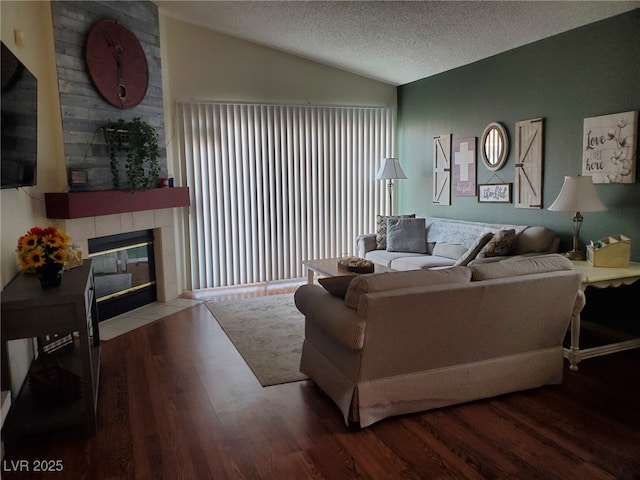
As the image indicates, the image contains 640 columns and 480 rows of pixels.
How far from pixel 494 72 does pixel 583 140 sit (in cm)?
141

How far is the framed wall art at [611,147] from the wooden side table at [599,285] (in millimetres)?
754

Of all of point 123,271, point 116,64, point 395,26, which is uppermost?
point 395,26

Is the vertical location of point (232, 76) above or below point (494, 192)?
Answer: above

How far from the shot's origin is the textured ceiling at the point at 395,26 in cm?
405

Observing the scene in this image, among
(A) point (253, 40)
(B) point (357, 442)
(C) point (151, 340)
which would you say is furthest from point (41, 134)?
(B) point (357, 442)

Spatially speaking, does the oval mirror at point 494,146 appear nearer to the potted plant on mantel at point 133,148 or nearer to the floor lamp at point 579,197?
the floor lamp at point 579,197

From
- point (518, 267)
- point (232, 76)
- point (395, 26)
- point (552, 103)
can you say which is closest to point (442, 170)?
point (552, 103)

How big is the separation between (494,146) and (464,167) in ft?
1.74

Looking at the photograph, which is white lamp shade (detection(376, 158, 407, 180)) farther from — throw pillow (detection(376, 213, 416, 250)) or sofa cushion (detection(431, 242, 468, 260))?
sofa cushion (detection(431, 242, 468, 260))

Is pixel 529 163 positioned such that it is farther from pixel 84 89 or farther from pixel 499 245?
pixel 84 89

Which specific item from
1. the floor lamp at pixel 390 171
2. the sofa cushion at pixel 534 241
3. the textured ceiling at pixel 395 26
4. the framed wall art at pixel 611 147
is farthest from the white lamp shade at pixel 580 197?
the floor lamp at pixel 390 171

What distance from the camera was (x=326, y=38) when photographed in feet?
17.7

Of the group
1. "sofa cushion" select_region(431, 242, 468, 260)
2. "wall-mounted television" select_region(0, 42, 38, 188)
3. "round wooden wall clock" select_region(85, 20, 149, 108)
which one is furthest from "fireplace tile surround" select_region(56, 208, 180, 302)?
"sofa cushion" select_region(431, 242, 468, 260)

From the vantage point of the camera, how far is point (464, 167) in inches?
225
